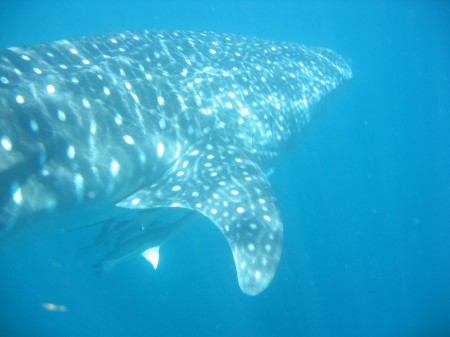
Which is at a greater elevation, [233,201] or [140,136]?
[140,136]

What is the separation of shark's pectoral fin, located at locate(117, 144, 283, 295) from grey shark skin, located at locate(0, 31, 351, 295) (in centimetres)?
2

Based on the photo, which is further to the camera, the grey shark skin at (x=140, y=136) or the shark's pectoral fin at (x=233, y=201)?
the shark's pectoral fin at (x=233, y=201)

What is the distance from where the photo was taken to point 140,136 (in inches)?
189

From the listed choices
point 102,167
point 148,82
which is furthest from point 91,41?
point 102,167

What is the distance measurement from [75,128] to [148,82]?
63.9 inches

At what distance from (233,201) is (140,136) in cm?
169

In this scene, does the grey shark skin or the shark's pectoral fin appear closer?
the grey shark skin

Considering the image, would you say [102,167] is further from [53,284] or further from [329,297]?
[329,297]

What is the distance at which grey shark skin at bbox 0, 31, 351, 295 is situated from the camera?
12.3 feet

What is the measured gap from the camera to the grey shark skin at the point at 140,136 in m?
3.74

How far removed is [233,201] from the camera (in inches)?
185

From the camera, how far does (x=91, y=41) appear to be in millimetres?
5352

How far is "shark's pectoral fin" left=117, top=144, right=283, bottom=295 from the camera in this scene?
4141 millimetres

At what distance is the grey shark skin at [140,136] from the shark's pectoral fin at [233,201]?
0.02 metres
